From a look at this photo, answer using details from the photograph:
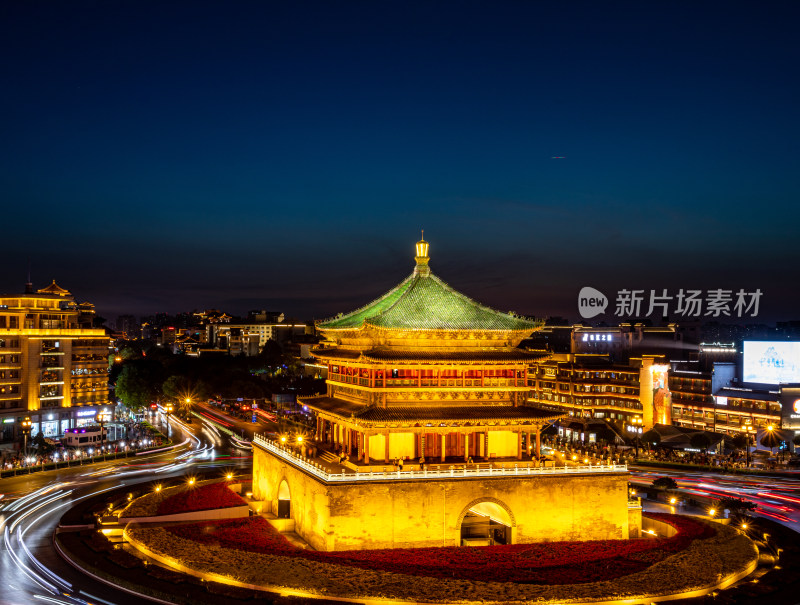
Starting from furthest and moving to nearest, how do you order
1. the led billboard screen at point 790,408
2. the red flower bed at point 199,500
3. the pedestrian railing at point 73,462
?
the led billboard screen at point 790,408, the pedestrian railing at point 73,462, the red flower bed at point 199,500

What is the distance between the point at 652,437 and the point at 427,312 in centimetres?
3695

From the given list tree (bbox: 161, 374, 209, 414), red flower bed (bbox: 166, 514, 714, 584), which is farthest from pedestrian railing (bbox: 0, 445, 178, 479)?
tree (bbox: 161, 374, 209, 414)

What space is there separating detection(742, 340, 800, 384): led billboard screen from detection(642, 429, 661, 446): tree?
624 inches

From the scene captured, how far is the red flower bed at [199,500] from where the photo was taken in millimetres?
44406

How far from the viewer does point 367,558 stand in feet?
116

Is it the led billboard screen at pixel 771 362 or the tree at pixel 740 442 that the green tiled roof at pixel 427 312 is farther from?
the led billboard screen at pixel 771 362

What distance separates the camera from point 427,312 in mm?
45062

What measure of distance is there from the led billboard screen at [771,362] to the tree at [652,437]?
52.0 feet

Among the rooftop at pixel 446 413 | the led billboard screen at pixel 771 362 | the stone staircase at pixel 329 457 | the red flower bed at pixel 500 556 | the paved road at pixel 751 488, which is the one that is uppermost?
the led billboard screen at pixel 771 362

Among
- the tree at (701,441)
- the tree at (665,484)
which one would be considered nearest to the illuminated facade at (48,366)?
the tree at (665,484)

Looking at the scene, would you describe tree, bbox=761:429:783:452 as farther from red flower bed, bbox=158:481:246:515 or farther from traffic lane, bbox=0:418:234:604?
traffic lane, bbox=0:418:234:604

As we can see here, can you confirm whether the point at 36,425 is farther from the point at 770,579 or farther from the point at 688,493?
the point at 770,579

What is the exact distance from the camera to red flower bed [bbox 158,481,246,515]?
44406mm

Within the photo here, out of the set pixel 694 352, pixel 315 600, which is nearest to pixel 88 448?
pixel 315 600
